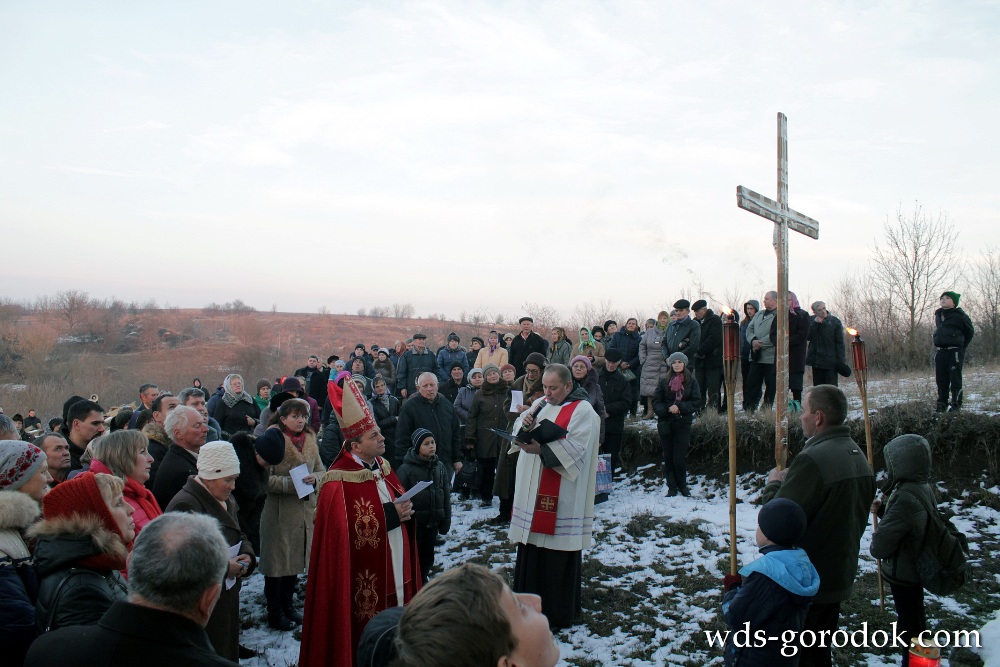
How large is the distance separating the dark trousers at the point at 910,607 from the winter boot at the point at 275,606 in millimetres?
4673

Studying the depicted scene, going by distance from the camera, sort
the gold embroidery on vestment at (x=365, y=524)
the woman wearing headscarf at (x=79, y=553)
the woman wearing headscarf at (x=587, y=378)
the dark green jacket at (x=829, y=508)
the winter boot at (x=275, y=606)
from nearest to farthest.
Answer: the woman wearing headscarf at (x=79, y=553) < the dark green jacket at (x=829, y=508) < the gold embroidery on vestment at (x=365, y=524) < the winter boot at (x=275, y=606) < the woman wearing headscarf at (x=587, y=378)

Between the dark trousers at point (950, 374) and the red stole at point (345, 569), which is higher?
the dark trousers at point (950, 374)

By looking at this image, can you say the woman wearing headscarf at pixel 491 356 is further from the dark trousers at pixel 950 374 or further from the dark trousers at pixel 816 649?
the dark trousers at pixel 816 649

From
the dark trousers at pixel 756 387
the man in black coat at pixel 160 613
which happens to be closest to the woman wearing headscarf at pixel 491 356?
the dark trousers at pixel 756 387

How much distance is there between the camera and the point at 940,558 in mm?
4105

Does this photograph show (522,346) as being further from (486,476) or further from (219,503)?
(219,503)

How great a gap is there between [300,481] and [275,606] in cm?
117

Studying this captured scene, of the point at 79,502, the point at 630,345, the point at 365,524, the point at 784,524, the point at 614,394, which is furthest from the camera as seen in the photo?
the point at 630,345

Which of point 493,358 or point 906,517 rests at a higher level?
point 493,358

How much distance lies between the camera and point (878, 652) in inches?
195

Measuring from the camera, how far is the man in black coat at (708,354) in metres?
10.7

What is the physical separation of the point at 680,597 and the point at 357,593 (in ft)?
10.8

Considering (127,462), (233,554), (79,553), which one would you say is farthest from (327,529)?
(79,553)

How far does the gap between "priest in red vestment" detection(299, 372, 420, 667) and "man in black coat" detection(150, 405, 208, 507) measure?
101 cm
